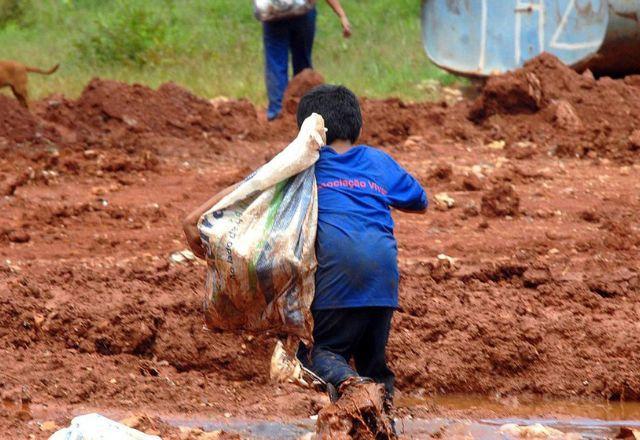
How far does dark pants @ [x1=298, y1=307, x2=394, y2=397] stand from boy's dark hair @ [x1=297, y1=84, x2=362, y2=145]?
2.04 ft

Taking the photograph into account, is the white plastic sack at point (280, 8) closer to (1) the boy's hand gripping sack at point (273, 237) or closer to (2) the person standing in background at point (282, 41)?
(2) the person standing in background at point (282, 41)

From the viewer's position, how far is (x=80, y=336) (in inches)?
204

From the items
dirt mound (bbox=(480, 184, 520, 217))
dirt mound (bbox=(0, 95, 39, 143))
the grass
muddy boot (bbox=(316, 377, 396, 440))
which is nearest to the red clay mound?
dirt mound (bbox=(0, 95, 39, 143))

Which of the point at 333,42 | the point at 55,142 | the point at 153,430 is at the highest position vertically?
the point at 153,430

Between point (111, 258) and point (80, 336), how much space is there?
1.42m

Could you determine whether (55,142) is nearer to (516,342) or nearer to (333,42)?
(516,342)

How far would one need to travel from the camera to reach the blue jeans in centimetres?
1083

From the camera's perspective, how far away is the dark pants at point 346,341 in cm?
406

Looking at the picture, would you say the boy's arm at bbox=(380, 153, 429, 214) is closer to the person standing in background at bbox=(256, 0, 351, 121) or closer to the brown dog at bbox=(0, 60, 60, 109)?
the person standing in background at bbox=(256, 0, 351, 121)

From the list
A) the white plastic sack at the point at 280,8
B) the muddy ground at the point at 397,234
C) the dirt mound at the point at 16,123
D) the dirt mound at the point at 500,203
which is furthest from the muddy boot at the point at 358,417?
the white plastic sack at the point at 280,8

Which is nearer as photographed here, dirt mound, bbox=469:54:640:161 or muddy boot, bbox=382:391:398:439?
muddy boot, bbox=382:391:398:439

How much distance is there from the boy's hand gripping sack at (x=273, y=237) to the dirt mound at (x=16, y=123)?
6.26 meters

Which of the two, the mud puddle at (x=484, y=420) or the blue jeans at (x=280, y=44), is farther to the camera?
the blue jeans at (x=280, y=44)

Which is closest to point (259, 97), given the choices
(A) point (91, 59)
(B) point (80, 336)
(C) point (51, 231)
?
(A) point (91, 59)
